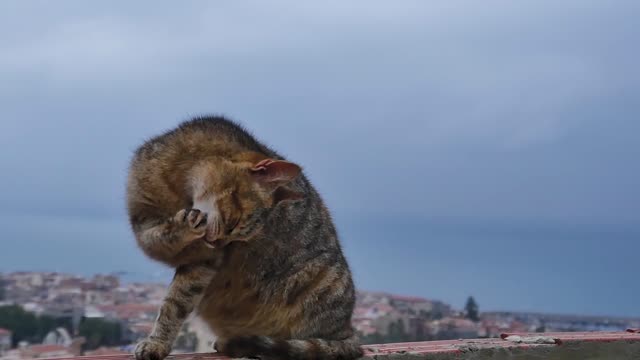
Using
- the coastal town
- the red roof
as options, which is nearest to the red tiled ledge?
the red roof

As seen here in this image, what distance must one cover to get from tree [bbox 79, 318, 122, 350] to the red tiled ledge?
16.8ft

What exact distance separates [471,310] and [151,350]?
7958 millimetres

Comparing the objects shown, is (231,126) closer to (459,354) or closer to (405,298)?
(459,354)

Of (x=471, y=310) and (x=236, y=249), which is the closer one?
(x=236, y=249)

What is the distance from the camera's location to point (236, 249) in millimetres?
3436

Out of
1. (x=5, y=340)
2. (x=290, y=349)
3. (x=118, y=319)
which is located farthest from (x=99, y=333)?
(x=290, y=349)

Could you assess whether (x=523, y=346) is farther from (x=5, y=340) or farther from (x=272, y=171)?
(x=5, y=340)

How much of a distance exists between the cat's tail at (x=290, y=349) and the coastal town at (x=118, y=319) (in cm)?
59

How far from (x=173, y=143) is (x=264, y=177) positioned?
0.44 meters

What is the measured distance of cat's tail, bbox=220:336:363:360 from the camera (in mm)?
3277

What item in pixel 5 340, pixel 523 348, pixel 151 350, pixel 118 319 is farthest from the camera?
pixel 118 319

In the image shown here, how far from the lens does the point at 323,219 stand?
12.7 ft

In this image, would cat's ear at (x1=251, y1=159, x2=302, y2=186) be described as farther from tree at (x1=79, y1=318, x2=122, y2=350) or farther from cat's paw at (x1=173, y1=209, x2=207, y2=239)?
tree at (x1=79, y1=318, x2=122, y2=350)

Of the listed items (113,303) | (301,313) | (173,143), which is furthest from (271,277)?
(113,303)
